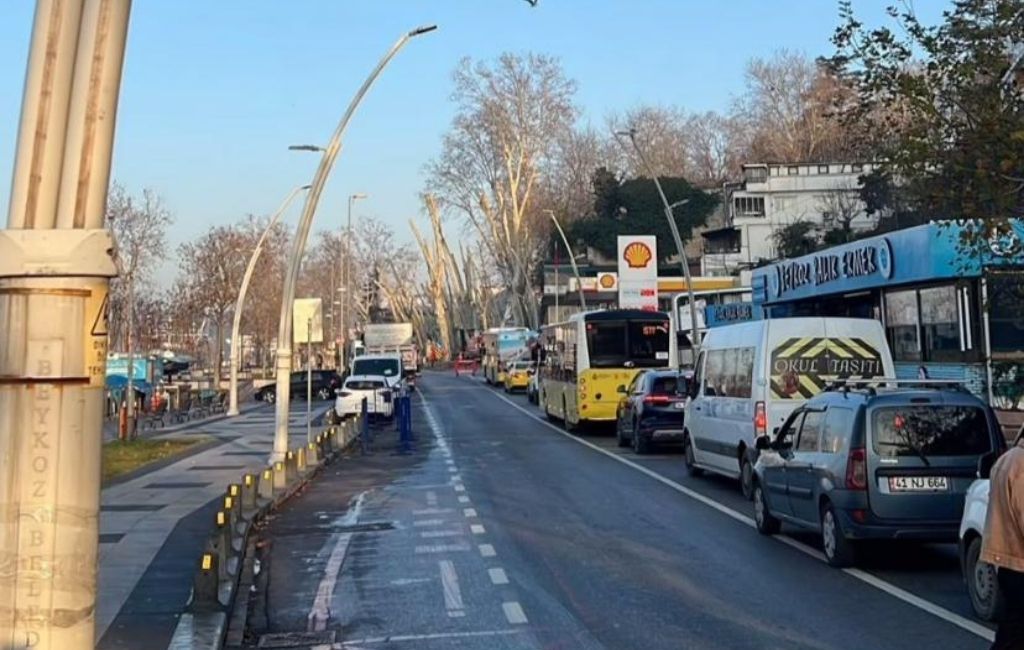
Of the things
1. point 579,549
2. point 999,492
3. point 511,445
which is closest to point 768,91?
point 511,445

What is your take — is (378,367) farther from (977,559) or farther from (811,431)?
(977,559)

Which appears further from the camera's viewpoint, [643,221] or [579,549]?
[643,221]

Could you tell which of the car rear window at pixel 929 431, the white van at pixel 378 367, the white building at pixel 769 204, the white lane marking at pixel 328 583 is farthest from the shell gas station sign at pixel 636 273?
the car rear window at pixel 929 431

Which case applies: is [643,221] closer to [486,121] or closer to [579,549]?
[486,121]

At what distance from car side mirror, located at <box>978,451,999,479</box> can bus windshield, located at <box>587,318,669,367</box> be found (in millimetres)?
20783

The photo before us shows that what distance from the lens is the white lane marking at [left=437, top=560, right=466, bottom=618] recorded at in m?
10.1

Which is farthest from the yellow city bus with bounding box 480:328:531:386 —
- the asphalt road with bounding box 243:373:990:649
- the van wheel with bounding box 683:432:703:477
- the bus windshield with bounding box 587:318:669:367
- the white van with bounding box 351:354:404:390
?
the asphalt road with bounding box 243:373:990:649

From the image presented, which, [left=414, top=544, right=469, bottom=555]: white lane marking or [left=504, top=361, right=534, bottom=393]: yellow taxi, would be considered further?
[left=504, top=361, right=534, bottom=393]: yellow taxi

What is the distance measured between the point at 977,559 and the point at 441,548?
20.2 feet

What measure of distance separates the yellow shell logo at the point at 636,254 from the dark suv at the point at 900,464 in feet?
115

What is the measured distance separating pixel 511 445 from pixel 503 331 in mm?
43216

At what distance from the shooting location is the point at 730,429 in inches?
715

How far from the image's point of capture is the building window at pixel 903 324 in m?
31.8

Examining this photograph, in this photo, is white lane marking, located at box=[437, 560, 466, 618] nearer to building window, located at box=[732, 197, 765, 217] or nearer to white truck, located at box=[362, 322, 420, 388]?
white truck, located at box=[362, 322, 420, 388]
